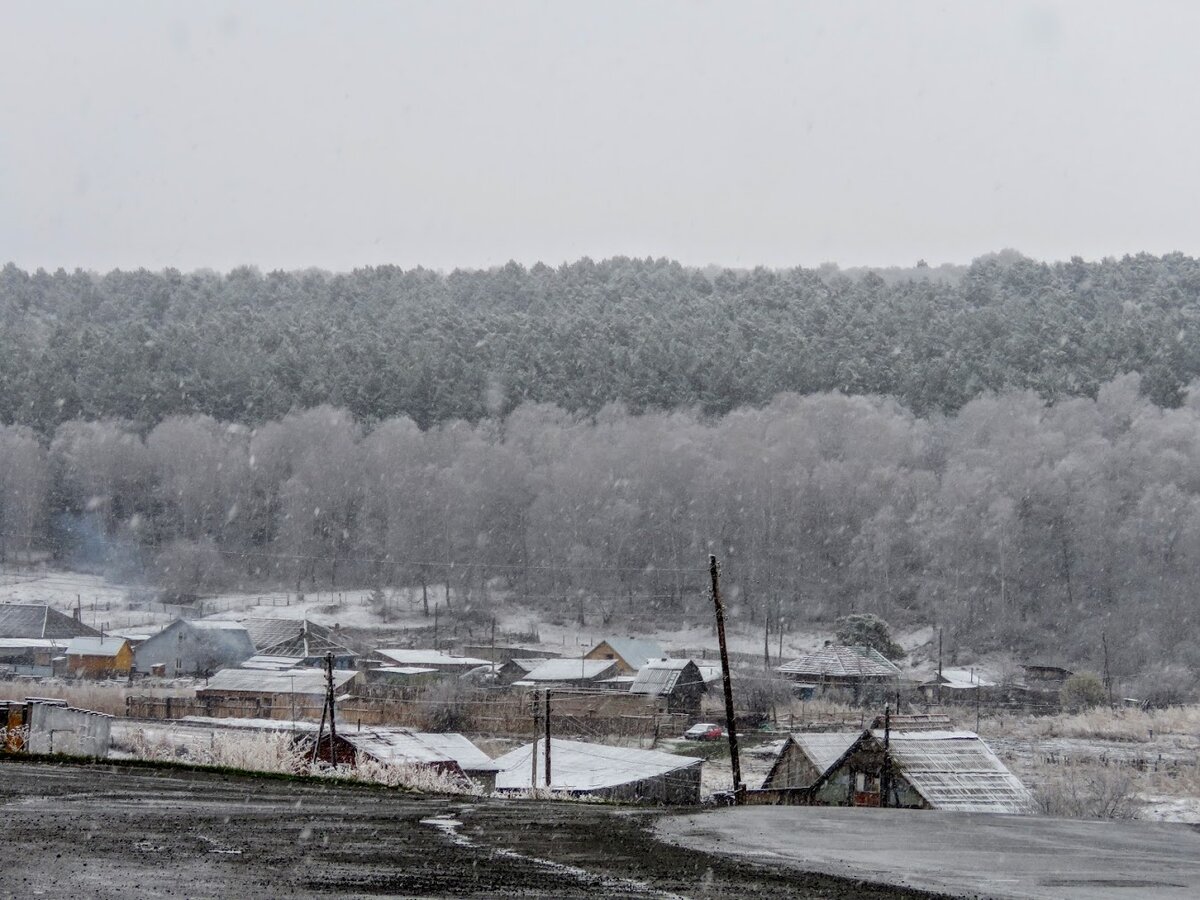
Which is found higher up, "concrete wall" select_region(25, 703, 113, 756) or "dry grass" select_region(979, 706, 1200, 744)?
"concrete wall" select_region(25, 703, 113, 756)

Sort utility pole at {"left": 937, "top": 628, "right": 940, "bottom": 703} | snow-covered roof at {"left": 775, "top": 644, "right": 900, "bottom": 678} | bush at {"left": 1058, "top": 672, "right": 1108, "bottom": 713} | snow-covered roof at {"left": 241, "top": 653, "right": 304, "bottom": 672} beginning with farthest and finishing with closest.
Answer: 1. snow-covered roof at {"left": 241, "top": 653, "right": 304, "bottom": 672}
2. snow-covered roof at {"left": 775, "top": 644, "right": 900, "bottom": 678}
3. utility pole at {"left": 937, "top": 628, "right": 940, "bottom": 703}
4. bush at {"left": 1058, "top": 672, "right": 1108, "bottom": 713}

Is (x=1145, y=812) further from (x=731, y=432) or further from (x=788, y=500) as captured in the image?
(x=731, y=432)

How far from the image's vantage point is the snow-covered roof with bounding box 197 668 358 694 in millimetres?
42375

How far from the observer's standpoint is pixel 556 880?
6.97 meters

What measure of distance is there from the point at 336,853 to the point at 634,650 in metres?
49.7

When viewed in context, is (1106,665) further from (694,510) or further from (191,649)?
(191,649)

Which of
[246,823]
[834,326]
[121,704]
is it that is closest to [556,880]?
[246,823]

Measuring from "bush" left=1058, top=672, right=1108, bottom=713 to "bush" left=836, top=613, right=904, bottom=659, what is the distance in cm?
936

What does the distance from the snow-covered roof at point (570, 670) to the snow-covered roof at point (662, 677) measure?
309 centimetres

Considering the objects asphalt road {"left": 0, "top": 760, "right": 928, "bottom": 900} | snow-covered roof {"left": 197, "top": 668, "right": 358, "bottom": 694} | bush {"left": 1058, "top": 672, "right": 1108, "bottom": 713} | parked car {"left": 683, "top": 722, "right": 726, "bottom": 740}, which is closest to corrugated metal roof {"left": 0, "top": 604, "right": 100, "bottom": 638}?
snow-covered roof {"left": 197, "top": 668, "right": 358, "bottom": 694}

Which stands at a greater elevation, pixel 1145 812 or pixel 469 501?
pixel 469 501

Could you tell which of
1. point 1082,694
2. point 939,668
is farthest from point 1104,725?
point 939,668

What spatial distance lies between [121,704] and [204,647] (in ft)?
45.9

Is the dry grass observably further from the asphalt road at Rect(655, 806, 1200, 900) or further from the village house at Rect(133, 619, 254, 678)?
the village house at Rect(133, 619, 254, 678)
